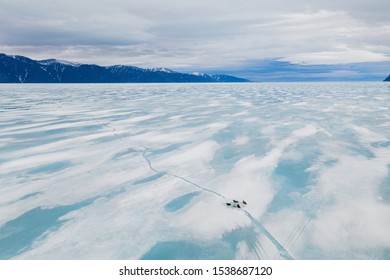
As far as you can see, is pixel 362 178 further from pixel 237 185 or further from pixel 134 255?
pixel 134 255

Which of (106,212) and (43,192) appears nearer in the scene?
(106,212)

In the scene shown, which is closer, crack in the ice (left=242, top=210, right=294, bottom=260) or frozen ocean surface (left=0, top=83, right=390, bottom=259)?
crack in the ice (left=242, top=210, right=294, bottom=260)

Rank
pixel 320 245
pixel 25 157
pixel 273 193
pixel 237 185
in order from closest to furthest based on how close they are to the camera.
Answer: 1. pixel 320 245
2. pixel 273 193
3. pixel 237 185
4. pixel 25 157

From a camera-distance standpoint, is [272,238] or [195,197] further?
[195,197]

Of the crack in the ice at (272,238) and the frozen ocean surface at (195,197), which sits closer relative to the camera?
the crack in the ice at (272,238)

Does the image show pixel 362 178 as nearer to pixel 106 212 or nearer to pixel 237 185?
pixel 237 185

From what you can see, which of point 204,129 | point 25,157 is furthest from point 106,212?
point 204,129
